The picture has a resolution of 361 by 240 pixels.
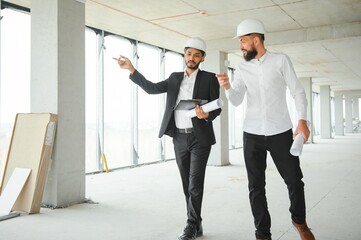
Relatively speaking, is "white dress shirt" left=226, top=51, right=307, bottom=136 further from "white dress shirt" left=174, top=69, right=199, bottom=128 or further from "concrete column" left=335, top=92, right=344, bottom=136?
"concrete column" left=335, top=92, right=344, bottom=136

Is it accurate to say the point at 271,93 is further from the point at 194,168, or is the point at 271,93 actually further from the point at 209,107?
the point at 194,168

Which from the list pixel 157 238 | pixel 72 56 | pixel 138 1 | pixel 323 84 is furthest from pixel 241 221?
pixel 323 84

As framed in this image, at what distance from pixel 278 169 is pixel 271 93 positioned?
0.56m

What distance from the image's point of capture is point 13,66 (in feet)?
19.6

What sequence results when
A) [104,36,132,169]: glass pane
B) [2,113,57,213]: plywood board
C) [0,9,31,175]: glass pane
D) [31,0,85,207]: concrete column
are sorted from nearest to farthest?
[2,113,57,213]: plywood board < [31,0,85,207]: concrete column < [0,9,31,175]: glass pane < [104,36,132,169]: glass pane

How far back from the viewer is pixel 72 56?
15.2 feet

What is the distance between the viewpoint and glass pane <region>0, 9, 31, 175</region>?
584cm

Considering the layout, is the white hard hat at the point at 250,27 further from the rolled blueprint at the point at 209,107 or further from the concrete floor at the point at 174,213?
the concrete floor at the point at 174,213

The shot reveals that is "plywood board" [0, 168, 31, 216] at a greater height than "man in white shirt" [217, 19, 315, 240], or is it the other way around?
"man in white shirt" [217, 19, 315, 240]

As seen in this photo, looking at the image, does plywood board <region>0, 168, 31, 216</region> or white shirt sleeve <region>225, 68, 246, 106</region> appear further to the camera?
plywood board <region>0, 168, 31, 216</region>

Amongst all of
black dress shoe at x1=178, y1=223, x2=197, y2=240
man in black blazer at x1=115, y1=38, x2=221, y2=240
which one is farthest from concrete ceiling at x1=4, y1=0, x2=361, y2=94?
black dress shoe at x1=178, y1=223, x2=197, y2=240

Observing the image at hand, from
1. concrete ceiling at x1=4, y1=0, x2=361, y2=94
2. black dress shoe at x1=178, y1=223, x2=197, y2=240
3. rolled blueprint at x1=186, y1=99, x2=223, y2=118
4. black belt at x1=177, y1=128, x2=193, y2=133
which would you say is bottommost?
black dress shoe at x1=178, y1=223, x2=197, y2=240

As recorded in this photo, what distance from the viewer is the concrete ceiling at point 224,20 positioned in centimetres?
605

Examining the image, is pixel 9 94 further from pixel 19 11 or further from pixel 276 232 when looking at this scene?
pixel 276 232
